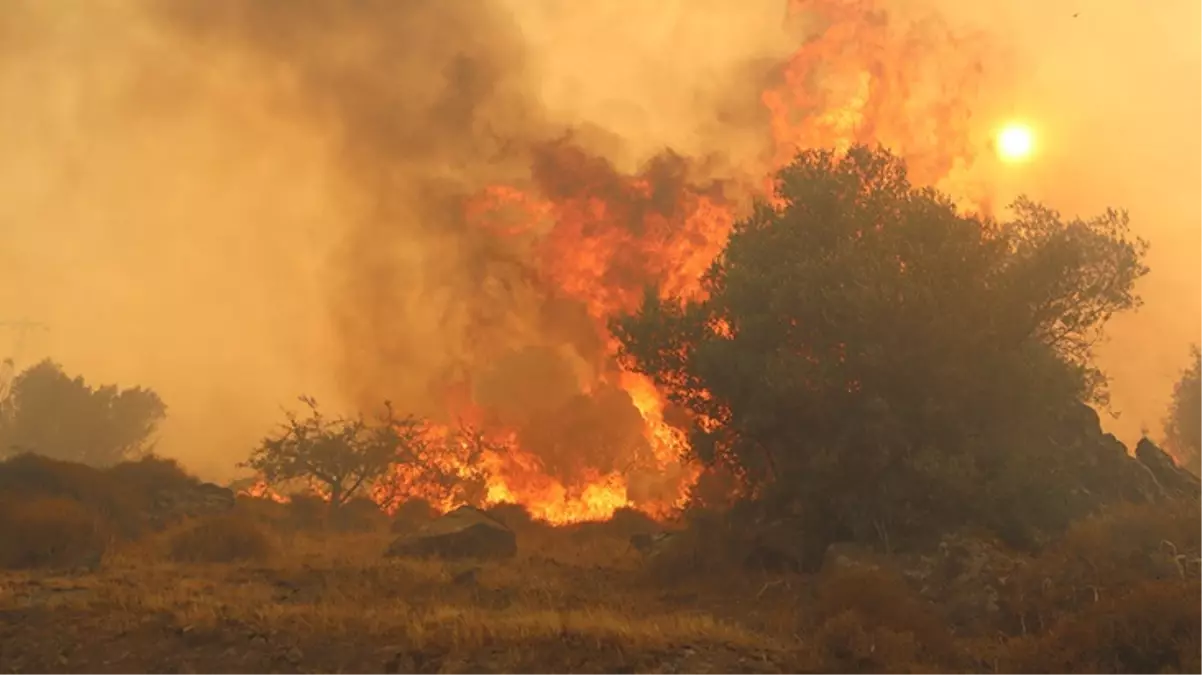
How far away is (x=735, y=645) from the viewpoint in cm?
1585

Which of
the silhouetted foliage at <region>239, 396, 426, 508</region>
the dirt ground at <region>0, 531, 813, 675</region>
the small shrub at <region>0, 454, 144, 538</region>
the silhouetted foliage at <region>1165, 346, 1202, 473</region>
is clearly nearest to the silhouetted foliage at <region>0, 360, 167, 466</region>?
the silhouetted foliage at <region>239, 396, 426, 508</region>

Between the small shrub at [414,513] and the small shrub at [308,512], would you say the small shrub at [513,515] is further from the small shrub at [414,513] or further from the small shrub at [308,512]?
the small shrub at [308,512]

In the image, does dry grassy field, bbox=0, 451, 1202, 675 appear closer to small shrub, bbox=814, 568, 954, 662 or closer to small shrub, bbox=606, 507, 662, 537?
small shrub, bbox=814, 568, 954, 662

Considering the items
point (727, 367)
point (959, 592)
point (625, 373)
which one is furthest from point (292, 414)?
point (959, 592)

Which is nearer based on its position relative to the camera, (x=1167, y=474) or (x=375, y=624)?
(x=375, y=624)

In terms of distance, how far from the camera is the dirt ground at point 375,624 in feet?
49.3

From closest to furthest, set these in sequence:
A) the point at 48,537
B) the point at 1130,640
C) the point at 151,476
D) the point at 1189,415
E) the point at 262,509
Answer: the point at 1130,640, the point at 48,537, the point at 151,476, the point at 262,509, the point at 1189,415

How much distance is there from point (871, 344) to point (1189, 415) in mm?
57562

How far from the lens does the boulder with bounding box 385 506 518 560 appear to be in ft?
99.2

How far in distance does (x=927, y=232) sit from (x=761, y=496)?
36.8ft

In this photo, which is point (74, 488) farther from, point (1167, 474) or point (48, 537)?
point (1167, 474)

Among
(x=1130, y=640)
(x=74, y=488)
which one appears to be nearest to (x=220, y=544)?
(x=74, y=488)

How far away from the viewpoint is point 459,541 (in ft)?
102

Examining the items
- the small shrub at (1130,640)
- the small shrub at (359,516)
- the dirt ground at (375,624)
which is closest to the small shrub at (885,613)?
the dirt ground at (375,624)
